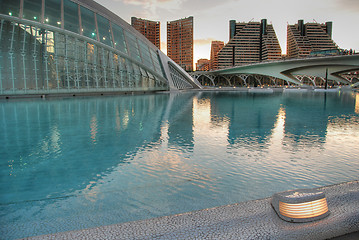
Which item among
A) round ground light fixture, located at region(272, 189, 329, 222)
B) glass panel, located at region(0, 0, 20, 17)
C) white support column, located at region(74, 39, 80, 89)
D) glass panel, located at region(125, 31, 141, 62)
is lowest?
round ground light fixture, located at region(272, 189, 329, 222)

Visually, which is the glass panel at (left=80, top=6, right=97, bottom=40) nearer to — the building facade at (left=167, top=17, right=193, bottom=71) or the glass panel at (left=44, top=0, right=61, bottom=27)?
the glass panel at (left=44, top=0, right=61, bottom=27)

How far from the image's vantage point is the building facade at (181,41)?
18775cm

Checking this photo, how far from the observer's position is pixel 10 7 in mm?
26094

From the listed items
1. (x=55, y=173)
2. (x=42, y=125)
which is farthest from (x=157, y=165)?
(x=42, y=125)

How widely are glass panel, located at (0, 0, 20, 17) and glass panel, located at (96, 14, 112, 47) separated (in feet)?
27.1

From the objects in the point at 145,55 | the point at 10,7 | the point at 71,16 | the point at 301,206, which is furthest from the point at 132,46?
the point at 301,206

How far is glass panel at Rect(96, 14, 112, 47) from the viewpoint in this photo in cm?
3172

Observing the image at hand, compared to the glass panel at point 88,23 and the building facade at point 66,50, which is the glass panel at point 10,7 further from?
the glass panel at point 88,23

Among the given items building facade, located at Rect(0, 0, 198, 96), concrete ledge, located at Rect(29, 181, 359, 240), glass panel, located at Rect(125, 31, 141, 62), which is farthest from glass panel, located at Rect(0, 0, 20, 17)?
concrete ledge, located at Rect(29, 181, 359, 240)

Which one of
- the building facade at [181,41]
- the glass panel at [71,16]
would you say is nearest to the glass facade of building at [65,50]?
the glass panel at [71,16]

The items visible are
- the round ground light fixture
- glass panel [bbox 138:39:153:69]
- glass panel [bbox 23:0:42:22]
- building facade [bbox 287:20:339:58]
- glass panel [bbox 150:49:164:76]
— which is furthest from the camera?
building facade [bbox 287:20:339:58]

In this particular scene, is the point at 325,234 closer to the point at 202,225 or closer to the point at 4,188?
the point at 202,225

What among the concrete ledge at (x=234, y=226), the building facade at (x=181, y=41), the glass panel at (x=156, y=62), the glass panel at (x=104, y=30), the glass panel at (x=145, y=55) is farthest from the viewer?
the building facade at (x=181, y=41)

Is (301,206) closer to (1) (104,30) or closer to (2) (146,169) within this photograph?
(2) (146,169)
